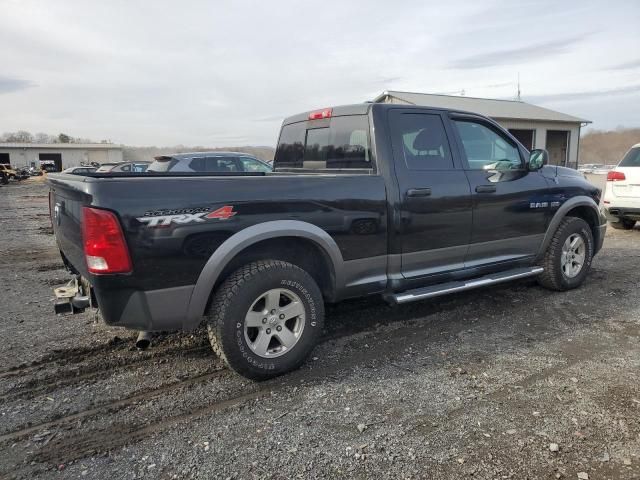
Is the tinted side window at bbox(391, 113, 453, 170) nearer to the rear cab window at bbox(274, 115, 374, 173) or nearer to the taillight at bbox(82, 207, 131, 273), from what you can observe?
the rear cab window at bbox(274, 115, 374, 173)

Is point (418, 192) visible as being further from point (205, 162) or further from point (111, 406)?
point (205, 162)

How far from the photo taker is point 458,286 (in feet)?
14.0

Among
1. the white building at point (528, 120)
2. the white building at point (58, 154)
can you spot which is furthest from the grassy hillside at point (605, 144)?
the white building at point (58, 154)

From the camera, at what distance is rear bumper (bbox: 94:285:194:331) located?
114 inches

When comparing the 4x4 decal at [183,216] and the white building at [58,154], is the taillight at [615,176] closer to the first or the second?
the 4x4 decal at [183,216]

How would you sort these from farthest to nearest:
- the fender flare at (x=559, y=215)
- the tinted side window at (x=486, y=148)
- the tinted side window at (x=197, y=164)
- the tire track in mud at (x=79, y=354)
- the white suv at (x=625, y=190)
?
the tinted side window at (x=197, y=164) → the white suv at (x=625, y=190) → the fender flare at (x=559, y=215) → the tinted side window at (x=486, y=148) → the tire track in mud at (x=79, y=354)

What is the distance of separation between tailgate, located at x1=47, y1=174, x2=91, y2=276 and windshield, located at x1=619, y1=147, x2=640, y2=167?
9.62 meters

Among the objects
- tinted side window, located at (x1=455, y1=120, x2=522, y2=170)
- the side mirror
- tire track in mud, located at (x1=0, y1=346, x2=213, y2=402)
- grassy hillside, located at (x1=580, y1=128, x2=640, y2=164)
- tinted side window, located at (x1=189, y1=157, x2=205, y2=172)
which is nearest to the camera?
tire track in mud, located at (x1=0, y1=346, x2=213, y2=402)

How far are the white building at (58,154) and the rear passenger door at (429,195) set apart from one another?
6682 centimetres

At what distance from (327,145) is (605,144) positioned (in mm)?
71039

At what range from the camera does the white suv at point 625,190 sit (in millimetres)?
8727

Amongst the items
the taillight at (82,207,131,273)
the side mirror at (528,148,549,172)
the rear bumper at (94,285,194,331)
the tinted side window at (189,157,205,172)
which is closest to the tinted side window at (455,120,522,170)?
the side mirror at (528,148,549,172)

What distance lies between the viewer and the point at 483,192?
4.41m

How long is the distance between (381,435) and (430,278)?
1780 millimetres
